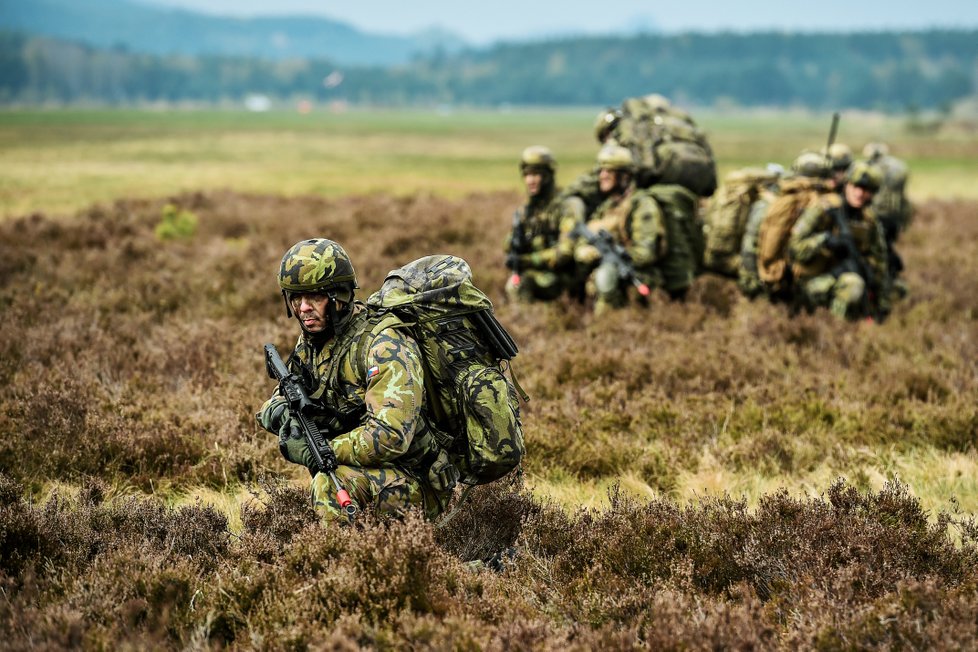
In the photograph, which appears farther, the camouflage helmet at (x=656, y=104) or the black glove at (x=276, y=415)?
the camouflage helmet at (x=656, y=104)

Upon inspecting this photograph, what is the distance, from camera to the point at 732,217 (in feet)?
37.5

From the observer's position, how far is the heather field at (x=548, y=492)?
154 inches

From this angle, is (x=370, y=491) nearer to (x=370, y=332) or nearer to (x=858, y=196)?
(x=370, y=332)

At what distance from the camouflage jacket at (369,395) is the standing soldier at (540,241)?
599 centimetres

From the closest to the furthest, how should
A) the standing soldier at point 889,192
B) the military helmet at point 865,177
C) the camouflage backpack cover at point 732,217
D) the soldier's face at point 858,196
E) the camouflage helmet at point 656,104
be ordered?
the military helmet at point 865,177, the soldier's face at point 858,196, the camouflage backpack cover at point 732,217, the camouflage helmet at point 656,104, the standing soldier at point 889,192

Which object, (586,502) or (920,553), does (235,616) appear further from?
(920,553)

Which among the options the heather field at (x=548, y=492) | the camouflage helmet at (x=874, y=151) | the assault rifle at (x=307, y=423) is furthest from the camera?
the camouflage helmet at (x=874, y=151)

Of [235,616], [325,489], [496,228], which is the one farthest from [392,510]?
[496,228]

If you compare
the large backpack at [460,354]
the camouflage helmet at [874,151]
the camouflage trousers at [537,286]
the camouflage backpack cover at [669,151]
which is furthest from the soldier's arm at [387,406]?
the camouflage helmet at [874,151]

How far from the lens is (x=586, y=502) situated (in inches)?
228

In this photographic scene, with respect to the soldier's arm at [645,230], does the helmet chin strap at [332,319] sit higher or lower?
higher

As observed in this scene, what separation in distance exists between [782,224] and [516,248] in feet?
9.77

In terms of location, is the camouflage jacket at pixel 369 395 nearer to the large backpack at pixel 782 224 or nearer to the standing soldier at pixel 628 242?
the standing soldier at pixel 628 242

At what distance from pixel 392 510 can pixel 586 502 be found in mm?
1673
